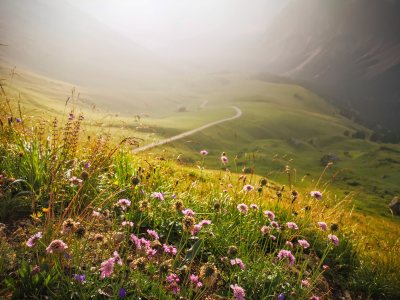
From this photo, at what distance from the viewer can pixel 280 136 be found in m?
154

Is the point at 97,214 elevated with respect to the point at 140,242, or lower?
elevated

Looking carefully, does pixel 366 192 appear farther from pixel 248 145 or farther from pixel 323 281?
pixel 323 281

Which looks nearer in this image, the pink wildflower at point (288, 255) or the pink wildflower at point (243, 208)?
the pink wildflower at point (288, 255)

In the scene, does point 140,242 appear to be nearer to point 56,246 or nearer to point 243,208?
point 56,246

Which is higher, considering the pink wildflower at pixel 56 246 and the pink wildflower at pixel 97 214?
the pink wildflower at pixel 56 246

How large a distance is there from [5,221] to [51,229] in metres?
1.91

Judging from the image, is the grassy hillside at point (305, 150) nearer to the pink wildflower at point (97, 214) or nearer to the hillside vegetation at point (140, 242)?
the hillside vegetation at point (140, 242)

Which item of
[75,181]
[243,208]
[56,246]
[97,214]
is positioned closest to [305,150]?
[243,208]

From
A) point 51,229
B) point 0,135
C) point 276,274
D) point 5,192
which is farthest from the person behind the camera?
point 0,135

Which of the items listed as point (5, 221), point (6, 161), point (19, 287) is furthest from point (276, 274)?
point (6, 161)

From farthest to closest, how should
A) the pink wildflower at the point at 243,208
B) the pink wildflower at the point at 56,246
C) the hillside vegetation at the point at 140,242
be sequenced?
the pink wildflower at the point at 243,208 < the hillside vegetation at the point at 140,242 < the pink wildflower at the point at 56,246

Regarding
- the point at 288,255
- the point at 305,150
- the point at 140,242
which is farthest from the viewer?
the point at 305,150

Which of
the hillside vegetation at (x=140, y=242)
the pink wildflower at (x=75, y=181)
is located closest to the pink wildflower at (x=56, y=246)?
the hillside vegetation at (x=140, y=242)

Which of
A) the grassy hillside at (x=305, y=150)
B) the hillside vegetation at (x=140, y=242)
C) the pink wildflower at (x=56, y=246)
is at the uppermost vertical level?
the pink wildflower at (x=56, y=246)
